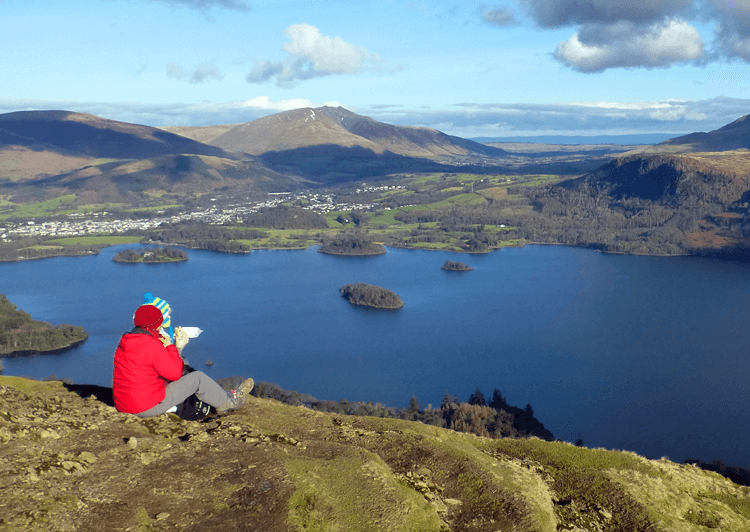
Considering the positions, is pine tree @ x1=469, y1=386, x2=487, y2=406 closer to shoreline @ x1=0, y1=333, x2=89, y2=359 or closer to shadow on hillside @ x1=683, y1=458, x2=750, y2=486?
shadow on hillside @ x1=683, y1=458, x2=750, y2=486

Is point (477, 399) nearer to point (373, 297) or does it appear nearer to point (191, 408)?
point (373, 297)

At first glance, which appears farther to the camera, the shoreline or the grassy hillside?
the shoreline

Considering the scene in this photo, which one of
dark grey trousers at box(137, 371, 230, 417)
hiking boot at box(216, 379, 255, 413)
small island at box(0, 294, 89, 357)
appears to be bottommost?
small island at box(0, 294, 89, 357)

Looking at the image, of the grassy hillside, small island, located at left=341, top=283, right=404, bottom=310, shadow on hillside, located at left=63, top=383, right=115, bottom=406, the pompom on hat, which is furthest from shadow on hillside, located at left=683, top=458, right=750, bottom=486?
small island, located at left=341, top=283, right=404, bottom=310

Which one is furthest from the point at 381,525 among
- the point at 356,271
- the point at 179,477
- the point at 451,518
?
the point at 356,271

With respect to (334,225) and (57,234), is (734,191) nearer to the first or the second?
(334,225)

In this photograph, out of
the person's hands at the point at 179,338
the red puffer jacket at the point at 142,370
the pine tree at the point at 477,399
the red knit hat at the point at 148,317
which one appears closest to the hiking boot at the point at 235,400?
the red puffer jacket at the point at 142,370
